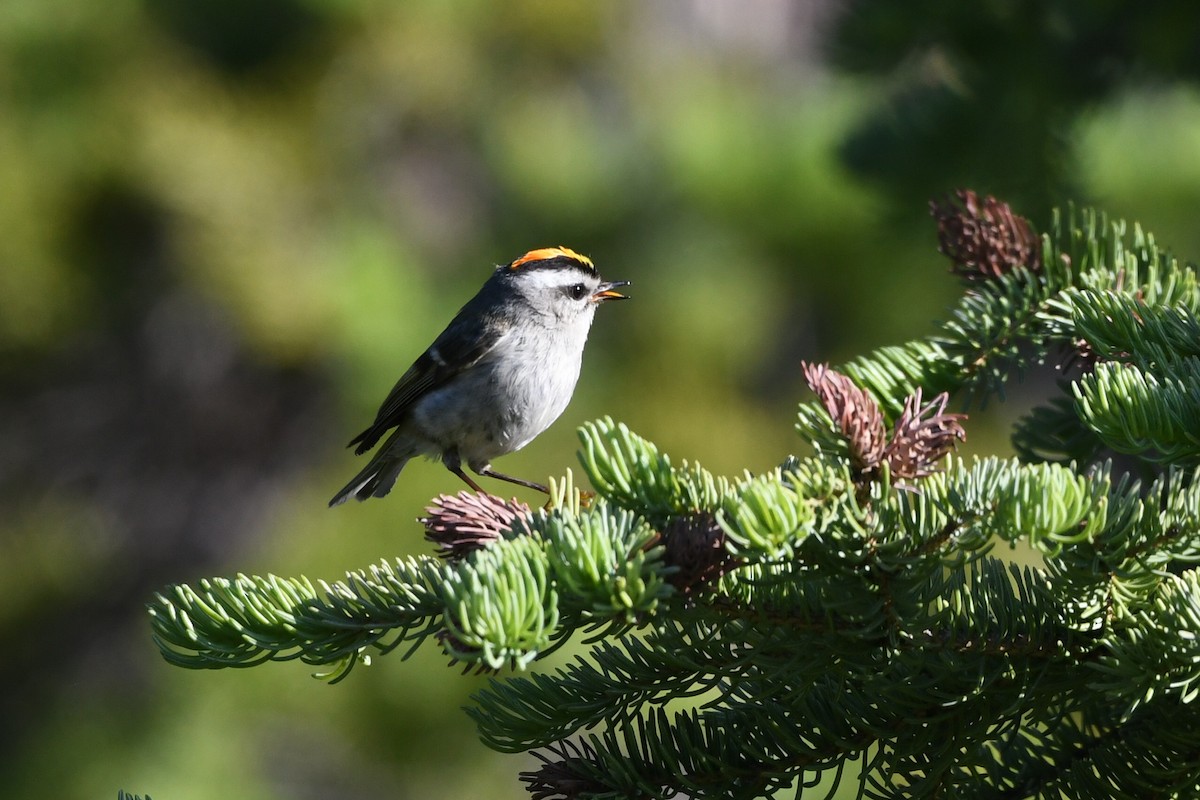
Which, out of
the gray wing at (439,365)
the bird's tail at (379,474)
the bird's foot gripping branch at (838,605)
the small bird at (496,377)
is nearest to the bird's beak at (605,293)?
the small bird at (496,377)

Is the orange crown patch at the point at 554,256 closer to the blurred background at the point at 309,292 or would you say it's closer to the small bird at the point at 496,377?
the small bird at the point at 496,377

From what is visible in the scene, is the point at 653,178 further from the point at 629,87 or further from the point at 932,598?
the point at 932,598

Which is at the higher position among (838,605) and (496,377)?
(496,377)

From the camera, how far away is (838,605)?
1.31m

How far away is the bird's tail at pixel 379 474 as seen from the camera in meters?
3.96

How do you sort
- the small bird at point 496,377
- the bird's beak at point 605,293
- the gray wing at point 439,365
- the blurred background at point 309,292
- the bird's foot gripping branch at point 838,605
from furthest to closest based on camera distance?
1. the blurred background at point 309,292
2. the bird's beak at point 605,293
3. the gray wing at point 439,365
4. the small bird at point 496,377
5. the bird's foot gripping branch at point 838,605

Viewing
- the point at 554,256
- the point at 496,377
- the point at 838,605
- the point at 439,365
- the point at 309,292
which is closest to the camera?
the point at 838,605

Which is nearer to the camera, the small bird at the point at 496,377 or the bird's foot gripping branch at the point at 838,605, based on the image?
the bird's foot gripping branch at the point at 838,605

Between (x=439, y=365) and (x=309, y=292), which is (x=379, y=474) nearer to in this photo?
(x=439, y=365)

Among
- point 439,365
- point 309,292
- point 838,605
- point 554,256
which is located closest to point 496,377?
point 439,365

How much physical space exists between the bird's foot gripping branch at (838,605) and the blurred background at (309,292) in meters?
4.60

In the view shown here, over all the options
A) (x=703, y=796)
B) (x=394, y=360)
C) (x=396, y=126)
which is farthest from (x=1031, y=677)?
(x=396, y=126)

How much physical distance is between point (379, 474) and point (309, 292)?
7.82 feet

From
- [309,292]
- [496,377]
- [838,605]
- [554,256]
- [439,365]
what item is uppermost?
[309,292]
